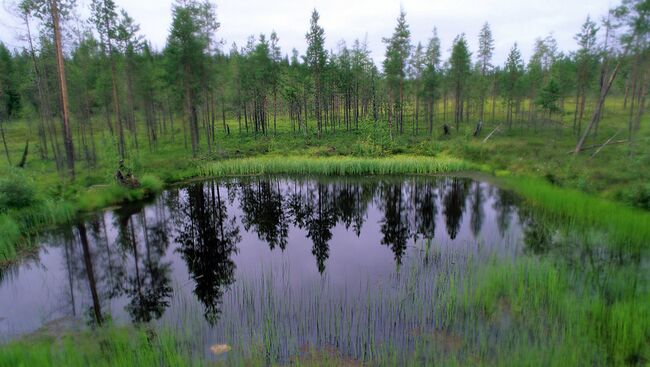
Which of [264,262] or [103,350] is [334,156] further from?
[103,350]

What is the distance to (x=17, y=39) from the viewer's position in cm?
1872

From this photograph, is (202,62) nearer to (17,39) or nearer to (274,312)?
(17,39)

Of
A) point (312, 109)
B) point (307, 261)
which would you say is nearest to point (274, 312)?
point (307, 261)

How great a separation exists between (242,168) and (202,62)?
1066cm

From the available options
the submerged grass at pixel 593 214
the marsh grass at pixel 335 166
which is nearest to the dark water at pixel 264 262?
the submerged grass at pixel 593 214

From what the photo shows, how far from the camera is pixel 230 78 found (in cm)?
4694

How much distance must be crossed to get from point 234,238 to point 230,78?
38001mm

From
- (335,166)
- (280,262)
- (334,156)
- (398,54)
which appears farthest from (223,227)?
(398,54)

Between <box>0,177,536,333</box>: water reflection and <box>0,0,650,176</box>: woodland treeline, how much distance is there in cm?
651

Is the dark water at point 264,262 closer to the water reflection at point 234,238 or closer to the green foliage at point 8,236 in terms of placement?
the water reflection at point 234,238

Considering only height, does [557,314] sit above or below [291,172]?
below

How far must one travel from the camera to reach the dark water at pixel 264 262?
305 inches

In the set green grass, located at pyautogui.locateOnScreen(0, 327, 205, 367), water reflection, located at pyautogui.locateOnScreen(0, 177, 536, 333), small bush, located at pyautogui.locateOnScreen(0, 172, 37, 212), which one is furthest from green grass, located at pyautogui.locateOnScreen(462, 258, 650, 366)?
small bush, located at pyautogui.locateOnScreen(0, 172, 37, 212)

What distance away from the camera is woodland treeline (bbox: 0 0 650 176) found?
26.3m
